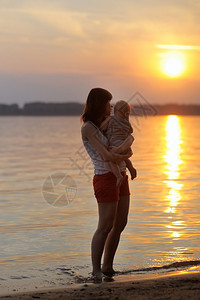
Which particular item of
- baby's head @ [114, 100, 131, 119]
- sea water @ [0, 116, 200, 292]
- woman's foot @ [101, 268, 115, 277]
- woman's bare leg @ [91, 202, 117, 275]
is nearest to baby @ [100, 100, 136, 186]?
baby's head @ [114, 100, 131, 119]

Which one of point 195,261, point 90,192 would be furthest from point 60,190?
point 195,261

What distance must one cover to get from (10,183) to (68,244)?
6945mm

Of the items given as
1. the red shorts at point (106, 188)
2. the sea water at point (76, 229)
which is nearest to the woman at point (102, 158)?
the red shorts at point (106, 188)

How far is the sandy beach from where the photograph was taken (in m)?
4.62

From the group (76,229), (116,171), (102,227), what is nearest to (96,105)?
(116,171)

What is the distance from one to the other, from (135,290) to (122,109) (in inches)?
65.6

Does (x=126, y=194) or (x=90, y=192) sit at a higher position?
(x=126, y=194)

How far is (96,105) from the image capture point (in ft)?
17.4

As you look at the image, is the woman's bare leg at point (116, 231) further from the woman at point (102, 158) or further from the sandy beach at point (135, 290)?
the sandy beach at point (135, 290)

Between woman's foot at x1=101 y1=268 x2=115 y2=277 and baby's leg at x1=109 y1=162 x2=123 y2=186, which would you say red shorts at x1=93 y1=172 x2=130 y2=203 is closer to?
baby's leg at x1=109 y1=162 x2=123 y2=186

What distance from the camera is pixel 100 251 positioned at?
18.4 feet

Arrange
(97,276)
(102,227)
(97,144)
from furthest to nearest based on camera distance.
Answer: (97,276), (102,227), (97,144)

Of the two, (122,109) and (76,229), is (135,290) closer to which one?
(122,109)

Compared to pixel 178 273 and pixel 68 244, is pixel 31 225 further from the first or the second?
pixel 178 273
